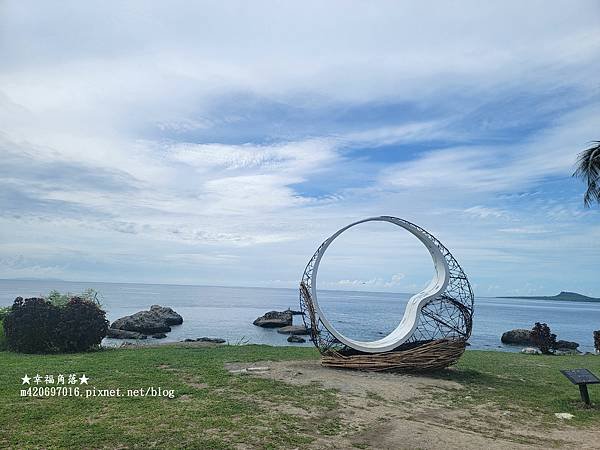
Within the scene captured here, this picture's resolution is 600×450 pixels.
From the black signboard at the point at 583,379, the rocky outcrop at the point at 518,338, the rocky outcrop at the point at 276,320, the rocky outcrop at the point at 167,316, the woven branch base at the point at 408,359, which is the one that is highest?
the rocky outcrop at the point at 167,316

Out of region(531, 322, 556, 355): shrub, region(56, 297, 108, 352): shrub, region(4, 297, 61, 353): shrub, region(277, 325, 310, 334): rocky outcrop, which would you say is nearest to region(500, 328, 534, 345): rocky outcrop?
region(531, 322, 556, 355): shrub

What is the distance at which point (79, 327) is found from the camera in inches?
670

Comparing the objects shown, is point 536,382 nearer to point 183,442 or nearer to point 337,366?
point 337,366

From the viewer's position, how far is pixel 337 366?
12992 millimetres

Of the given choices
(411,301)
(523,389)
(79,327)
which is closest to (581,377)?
(523,389)

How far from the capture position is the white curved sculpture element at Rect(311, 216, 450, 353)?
42.0 ft

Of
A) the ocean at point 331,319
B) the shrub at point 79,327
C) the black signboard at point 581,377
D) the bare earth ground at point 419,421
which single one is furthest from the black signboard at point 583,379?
the ocean at point 331,319

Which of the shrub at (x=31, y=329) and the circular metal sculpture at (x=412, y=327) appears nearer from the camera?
the circular metal sculpture at (x=412, y=327)

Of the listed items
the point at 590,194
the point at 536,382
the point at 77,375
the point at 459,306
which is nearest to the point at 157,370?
the point at 77,375

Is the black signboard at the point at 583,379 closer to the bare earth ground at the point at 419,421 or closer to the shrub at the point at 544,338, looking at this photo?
the bare earth ground at the point at 419,421

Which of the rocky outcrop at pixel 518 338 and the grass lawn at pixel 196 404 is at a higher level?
the grass lawn at pixel 196 404

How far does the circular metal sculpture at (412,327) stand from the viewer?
12867 mm

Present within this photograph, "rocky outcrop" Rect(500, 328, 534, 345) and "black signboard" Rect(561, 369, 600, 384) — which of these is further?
"rocky outcrop" Rect(500, 328, 534, 345)

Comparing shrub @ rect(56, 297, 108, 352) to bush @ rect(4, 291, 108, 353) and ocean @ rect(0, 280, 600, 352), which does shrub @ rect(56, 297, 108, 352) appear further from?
ocean @ rect(0, 280, 600, 352)
